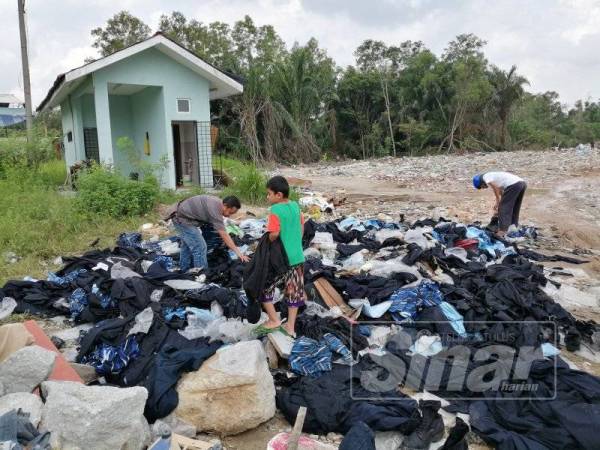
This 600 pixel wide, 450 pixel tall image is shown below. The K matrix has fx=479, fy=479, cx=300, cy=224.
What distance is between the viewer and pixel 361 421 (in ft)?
9.09

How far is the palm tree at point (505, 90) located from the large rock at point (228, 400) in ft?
95.1

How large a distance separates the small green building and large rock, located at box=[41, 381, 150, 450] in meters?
8.75

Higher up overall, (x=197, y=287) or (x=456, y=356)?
(x=197, y=287)

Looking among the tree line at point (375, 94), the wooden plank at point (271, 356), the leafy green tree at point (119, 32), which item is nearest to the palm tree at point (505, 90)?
the tree line at point (375, 94)

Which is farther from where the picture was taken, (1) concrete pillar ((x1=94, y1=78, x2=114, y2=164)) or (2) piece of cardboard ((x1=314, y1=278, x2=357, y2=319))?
(1) concrete pillar ((x1=94, y1=78, x2=114, y2=164))

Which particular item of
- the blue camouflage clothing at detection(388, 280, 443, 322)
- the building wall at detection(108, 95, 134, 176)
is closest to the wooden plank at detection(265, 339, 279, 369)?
the blue camouflage clothing at detection(388, 280, 443, 322)

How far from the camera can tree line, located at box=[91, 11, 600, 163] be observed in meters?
24.9

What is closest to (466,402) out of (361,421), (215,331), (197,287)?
(361,421)

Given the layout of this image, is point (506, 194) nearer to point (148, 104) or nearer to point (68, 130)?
point (148, 104)

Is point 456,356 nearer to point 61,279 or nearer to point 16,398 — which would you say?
point 16,398

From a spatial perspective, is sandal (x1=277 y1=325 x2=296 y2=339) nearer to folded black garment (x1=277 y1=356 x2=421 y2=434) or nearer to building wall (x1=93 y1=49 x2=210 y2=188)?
folded black garment (x1=277 y1=356 x2=421 y2=434)

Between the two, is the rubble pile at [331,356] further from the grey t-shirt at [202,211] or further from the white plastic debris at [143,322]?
the grey t-shirt at [202,211]

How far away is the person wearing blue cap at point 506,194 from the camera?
746 centimetres

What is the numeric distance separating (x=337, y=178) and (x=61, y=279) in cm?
1330
